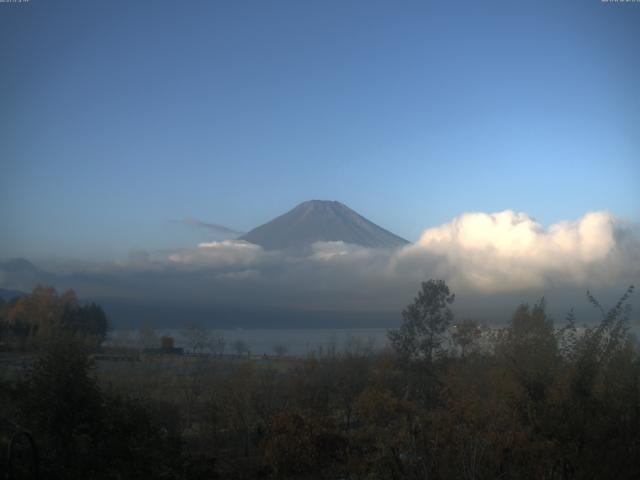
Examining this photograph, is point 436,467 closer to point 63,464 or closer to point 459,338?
point 63,464

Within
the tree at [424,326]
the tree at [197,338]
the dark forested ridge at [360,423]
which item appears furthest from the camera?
the tree at [197,338]

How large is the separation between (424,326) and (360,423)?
9777 mm

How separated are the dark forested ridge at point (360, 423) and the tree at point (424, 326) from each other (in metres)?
Result: 5.78

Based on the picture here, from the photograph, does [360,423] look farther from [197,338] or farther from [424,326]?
[197,338]

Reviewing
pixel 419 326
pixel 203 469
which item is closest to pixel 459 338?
pixel 419 326

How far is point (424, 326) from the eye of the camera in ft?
95.5

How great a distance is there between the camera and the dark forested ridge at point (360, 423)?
30.9 feet

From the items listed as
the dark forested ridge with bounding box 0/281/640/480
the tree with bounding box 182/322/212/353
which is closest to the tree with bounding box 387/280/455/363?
the dark forested ridge with bounding box 0/281/640/480

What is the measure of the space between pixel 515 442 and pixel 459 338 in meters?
22.1

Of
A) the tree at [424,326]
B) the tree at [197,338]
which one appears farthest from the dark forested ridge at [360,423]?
the tree at [197,338]

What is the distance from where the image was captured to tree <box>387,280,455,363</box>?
28.7m

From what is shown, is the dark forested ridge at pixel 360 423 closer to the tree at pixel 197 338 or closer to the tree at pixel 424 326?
the tree at pixel 424 326

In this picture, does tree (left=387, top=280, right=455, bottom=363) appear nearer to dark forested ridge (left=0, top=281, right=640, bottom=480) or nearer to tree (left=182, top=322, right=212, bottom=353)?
dark forested ridge (left=0, top=281, right=640, bottom=480)

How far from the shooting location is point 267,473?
44.3 feet
